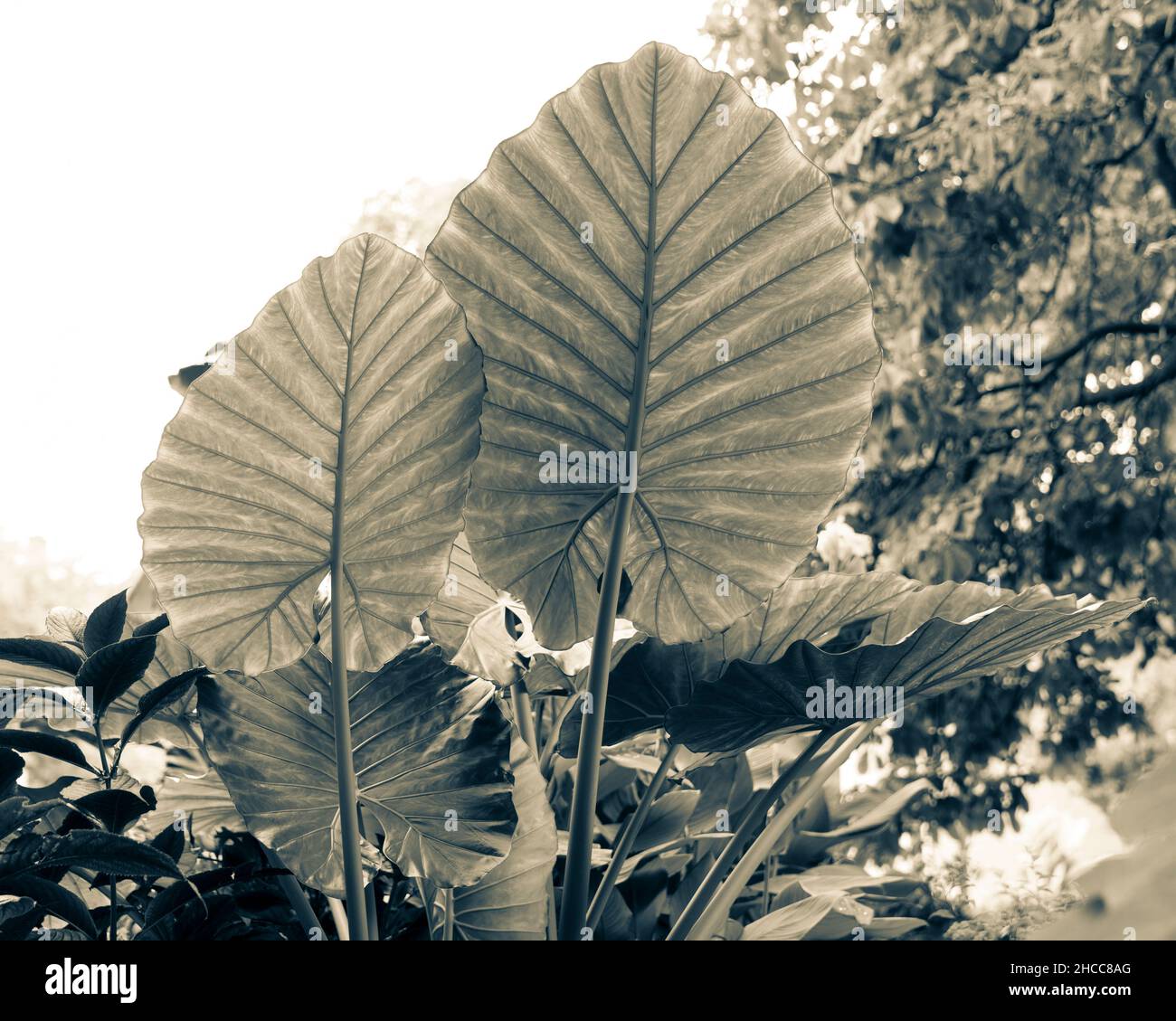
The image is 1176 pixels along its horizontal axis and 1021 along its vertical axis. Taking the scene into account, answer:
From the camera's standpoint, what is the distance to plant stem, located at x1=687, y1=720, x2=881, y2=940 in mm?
678

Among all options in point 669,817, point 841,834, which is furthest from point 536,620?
point 841,834

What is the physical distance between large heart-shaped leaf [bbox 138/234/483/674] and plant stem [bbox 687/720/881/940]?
28 cm

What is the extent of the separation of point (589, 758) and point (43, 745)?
34 centimetres

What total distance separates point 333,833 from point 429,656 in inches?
5.4

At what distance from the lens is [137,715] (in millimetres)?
636

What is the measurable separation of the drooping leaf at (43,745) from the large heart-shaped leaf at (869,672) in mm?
379

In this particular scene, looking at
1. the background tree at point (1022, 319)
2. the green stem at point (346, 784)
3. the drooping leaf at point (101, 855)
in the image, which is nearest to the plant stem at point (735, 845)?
the green stem at point (346, 784)

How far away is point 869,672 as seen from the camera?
615 mm

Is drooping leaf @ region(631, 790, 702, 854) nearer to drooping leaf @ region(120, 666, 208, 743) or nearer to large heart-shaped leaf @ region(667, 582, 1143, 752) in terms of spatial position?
large heart-shaped leaf @ region(667, 582, 1143, 752)

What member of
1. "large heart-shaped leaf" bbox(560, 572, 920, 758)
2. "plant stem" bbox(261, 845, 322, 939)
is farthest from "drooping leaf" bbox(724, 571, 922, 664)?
"plant stem" bbox(261, 845, 322, 939)

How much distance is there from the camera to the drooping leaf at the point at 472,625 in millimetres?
640

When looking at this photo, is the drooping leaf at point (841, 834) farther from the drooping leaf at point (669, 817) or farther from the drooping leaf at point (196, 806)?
the drooping leaf at point (196, 806)
